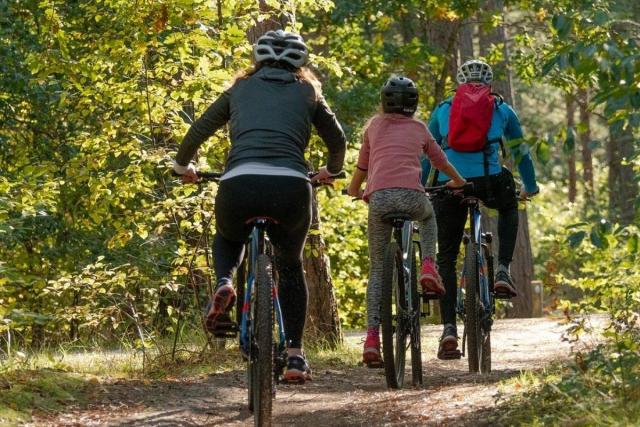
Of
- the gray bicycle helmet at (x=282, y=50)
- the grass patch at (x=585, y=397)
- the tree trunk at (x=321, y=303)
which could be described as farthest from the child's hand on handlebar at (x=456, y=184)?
the tree trunk at (x=321, y=303)

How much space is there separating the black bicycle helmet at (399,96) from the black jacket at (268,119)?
1436mm

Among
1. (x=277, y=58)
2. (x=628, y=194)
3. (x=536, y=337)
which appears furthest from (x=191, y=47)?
(x=628, y=194)

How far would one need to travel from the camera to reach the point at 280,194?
597 cm

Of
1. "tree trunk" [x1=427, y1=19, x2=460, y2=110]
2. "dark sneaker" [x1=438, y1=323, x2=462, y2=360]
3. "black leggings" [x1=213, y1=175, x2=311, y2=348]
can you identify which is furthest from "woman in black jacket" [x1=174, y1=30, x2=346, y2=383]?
"tree trunk" [x1=427, y1=19, x2=460, y2=110]

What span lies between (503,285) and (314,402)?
1926mm

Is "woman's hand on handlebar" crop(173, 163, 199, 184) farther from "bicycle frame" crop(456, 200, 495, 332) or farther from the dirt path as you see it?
"bicycle frame" crop(456, 200, 495, 332)

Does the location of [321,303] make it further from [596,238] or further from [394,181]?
[596,238]

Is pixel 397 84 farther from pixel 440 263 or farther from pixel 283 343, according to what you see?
pixel 283 343

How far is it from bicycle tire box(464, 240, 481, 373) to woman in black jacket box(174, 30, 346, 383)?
2239 mm

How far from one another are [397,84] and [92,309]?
4.39m

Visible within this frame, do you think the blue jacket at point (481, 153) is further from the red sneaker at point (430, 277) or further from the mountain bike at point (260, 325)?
the mountain bike at point (260, 325)

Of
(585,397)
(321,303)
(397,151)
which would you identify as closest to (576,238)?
(585,397)

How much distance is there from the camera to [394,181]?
7.69 meters

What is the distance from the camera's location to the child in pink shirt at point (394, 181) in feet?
25.3
